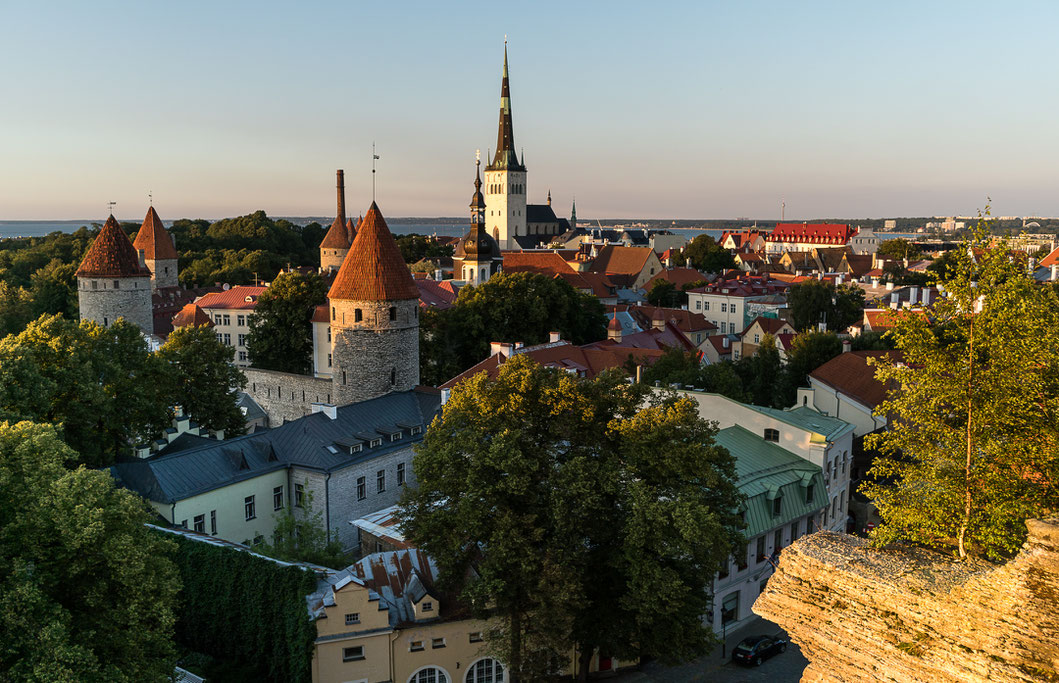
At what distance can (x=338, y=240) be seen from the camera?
250ft

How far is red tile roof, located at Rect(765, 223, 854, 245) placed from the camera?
181000 millimetres

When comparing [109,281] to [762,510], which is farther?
[109,281]

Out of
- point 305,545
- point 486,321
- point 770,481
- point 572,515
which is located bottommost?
point 305,545

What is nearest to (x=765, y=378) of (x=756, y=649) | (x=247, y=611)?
(x=756, y=649)

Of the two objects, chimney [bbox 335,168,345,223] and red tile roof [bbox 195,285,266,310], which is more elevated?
chimney [bbox 335,168,345,223]

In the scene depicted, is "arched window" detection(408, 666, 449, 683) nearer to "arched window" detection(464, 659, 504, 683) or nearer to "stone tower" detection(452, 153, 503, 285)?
"arched window" detection(464, 659, 504, 683)

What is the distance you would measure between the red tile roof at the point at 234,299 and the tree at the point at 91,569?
54393mm

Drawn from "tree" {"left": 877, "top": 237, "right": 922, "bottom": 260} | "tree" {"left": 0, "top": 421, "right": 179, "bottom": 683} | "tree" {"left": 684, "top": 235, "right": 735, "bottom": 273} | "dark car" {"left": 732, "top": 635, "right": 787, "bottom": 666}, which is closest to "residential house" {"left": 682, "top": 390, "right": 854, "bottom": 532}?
"dark car" {"left": 732, "top": 635, "right": 787, "bottom": 666}

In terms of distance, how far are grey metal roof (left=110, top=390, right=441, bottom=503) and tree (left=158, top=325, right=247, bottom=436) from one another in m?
5.70

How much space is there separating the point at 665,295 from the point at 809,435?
183 ft

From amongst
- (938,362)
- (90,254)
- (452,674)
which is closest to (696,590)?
(452,674)

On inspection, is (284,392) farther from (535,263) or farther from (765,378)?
(535,263)

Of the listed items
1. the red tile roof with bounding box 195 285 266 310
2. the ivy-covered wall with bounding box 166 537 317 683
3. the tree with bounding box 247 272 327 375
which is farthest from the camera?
the red tile roof with bounding box 195 285 266 310

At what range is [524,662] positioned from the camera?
19.5 meters
